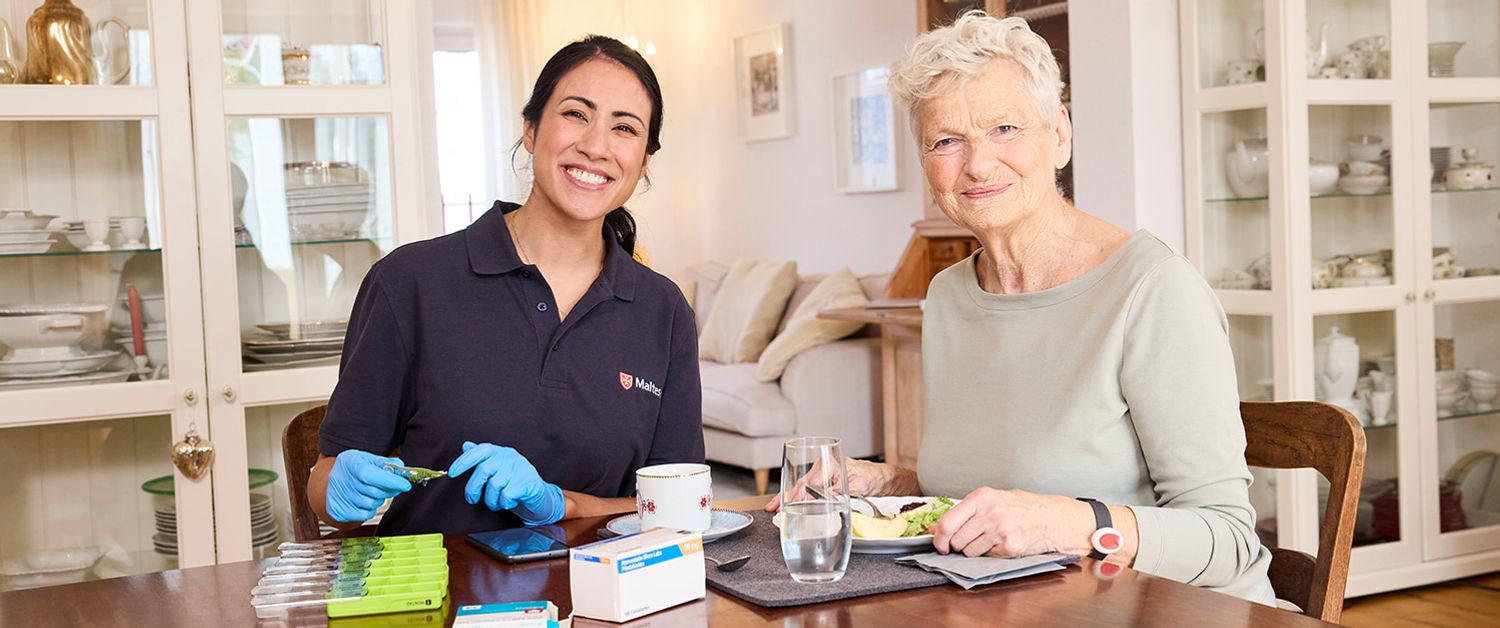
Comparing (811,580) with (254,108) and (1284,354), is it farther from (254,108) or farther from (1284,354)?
(1284,354)

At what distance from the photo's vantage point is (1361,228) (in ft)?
11.5

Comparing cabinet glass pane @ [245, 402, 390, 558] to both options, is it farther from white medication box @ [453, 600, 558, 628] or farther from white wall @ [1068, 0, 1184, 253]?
white wall @ [1068, 0, 1184, 253]

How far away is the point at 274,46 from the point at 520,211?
1.17 metres

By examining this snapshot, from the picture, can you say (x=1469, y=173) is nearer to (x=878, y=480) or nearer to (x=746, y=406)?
(x=746, y=406)

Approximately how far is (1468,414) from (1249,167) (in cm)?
99

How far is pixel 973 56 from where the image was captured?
63.7 inches

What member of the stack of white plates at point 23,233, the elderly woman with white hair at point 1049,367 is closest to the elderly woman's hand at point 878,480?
the elderly woman with white hair at point 1049,367

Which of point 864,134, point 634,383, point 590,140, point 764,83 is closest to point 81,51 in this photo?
point 590,140

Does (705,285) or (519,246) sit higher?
(519,246)

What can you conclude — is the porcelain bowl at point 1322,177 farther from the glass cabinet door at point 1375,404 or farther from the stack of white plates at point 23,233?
the stack of white plates at point 23,233

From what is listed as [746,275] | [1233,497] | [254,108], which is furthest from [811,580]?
Result: [746,275]

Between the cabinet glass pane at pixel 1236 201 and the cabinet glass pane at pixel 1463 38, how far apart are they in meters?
0.55

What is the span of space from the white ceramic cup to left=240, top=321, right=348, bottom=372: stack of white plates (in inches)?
63.2

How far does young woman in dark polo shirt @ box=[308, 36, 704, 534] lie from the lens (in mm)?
1749
